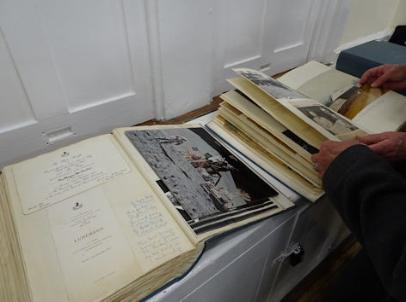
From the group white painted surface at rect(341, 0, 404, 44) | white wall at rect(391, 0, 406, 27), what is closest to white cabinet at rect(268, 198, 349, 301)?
white painted surface at rect(341, 0, 404, 44)

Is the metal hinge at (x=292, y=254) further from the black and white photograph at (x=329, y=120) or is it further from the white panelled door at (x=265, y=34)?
the white panelled door at (x=265, y=34)

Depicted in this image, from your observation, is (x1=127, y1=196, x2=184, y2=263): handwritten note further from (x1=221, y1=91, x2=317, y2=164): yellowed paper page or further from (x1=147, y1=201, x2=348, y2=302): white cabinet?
(x1=221, y1=91, x2=317, y2=164): yellowed paper page

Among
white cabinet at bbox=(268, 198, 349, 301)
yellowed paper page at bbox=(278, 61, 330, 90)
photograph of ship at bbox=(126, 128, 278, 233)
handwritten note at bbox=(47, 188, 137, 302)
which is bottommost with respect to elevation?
white cabinet at bbox=(268, 198, 349, 301)

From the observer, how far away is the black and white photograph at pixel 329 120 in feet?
1.47

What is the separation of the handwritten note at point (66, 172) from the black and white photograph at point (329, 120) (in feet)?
0.99

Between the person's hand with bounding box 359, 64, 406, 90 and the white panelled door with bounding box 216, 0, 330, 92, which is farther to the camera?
the white panelled door with bounding box 216, 0, 330, 92

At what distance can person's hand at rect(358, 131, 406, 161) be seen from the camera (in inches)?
15.8

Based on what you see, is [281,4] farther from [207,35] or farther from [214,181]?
[214,181]

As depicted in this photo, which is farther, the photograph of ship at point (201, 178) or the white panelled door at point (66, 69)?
the white panelled door at point (66, 69)

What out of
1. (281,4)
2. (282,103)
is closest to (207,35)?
(281,4)

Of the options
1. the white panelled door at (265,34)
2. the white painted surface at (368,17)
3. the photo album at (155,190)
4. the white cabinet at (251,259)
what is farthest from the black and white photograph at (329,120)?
the white painted surface at (368,17)

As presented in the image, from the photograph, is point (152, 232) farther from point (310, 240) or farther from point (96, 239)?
point (310, 240)

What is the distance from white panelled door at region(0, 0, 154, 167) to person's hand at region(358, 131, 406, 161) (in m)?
0.65

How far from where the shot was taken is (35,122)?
2.44 feet
